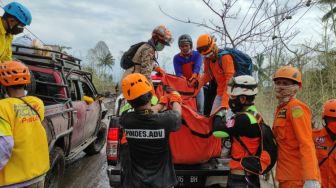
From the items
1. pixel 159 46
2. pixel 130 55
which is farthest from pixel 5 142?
pixel 159 46

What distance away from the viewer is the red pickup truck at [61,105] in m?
5.36

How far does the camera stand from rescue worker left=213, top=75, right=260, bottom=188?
3246 mm

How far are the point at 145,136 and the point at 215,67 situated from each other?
2063 mm

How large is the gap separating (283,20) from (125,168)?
3.59 m

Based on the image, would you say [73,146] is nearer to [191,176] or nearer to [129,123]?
[191,176]

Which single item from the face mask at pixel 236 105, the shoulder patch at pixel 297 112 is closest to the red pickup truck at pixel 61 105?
the face mask at pixel 236 105

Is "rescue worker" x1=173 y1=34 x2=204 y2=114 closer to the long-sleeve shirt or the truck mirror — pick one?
the long-sleeve shirt

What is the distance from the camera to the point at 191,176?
14.8ft

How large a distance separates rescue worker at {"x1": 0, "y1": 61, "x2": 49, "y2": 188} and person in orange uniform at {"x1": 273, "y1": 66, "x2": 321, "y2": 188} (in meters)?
2.19

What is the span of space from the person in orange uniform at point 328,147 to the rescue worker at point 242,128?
33.0 inches

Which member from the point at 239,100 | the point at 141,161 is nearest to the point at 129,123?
the point at 141,161

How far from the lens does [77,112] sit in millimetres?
6930

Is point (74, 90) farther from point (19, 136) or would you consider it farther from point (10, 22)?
point (19, 136)

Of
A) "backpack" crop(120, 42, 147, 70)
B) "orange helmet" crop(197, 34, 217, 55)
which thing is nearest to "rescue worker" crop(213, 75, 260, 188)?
"orange helmet" crop(197, 34, 217, 55)
